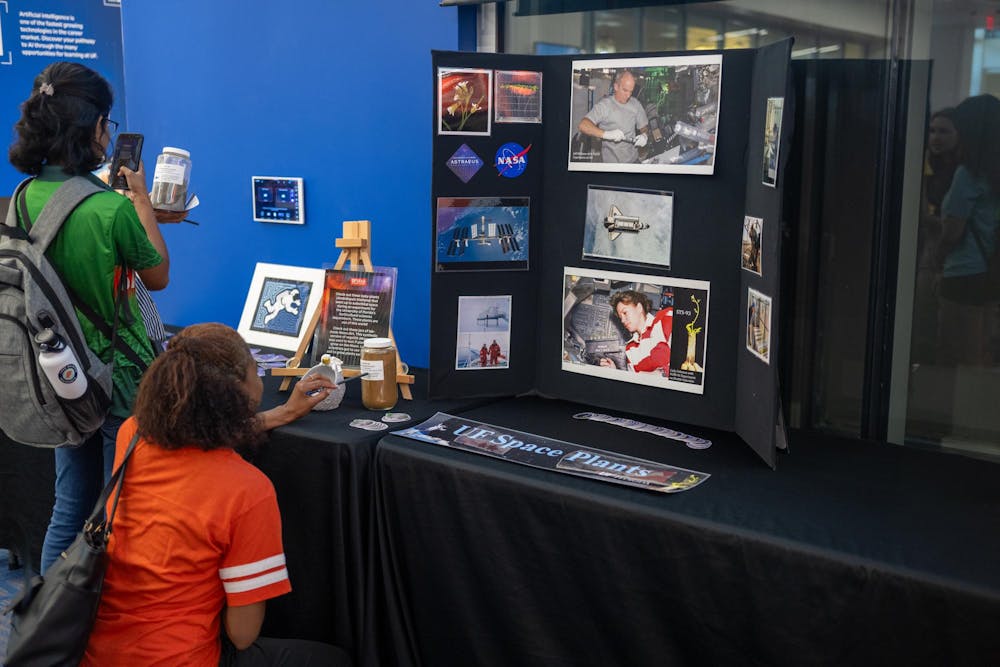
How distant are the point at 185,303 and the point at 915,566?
9.75ft

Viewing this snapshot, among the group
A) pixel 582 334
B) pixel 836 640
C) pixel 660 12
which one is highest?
pixel 660 12

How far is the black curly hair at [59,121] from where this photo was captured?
6.95ft

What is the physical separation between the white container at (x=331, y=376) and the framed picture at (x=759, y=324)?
40.5 inches

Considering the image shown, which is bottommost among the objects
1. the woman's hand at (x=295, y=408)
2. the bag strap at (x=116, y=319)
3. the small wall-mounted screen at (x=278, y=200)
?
the woman's hand at (x=295, y=408)

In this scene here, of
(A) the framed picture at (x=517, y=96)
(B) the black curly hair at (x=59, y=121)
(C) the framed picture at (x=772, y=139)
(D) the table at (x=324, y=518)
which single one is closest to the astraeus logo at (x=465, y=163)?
(A) the framed picture at (x=517, y=96)

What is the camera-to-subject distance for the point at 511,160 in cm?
237

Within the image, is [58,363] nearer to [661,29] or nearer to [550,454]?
[550,454]

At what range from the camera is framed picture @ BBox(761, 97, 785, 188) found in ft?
5.94

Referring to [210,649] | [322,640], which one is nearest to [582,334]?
[322,640]

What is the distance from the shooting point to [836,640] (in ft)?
5.09

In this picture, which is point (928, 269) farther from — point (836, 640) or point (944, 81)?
point (836, 640)

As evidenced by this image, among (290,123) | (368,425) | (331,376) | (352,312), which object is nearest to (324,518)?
(368,425)

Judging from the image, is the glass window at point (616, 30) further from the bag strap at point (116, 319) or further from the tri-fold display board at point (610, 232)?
the bag strap at point (116, 319)

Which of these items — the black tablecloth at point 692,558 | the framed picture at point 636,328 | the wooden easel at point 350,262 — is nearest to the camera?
the black tablecloth at point 692,558
